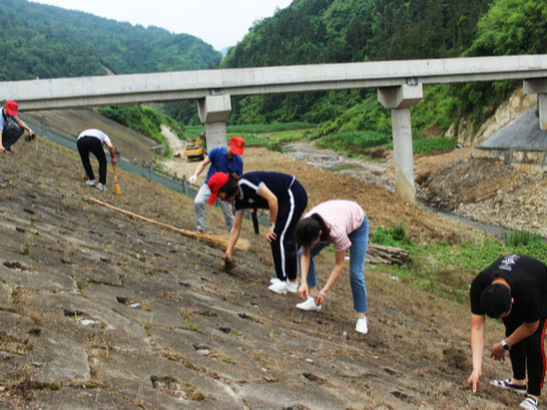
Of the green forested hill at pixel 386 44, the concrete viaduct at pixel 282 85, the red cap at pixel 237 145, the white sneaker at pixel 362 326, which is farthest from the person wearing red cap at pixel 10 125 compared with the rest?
the green forested hill at pixel 386 44

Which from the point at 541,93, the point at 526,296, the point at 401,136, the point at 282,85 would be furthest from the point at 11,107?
the point at 541,93

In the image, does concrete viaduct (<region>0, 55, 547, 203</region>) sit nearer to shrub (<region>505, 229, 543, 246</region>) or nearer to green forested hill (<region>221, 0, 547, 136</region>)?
shrub (<region>505, 229, 543, 246</region>)

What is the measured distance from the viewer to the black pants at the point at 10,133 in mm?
10008

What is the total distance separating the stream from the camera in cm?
2519

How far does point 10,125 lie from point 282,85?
1566 cm

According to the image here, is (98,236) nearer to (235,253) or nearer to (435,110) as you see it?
(235,253)

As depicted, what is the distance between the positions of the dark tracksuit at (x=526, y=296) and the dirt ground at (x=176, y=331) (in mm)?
458

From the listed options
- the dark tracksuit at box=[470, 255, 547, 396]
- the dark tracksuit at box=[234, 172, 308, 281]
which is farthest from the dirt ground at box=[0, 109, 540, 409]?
the dark tracksuit at box=[234, 172, 308, 281]

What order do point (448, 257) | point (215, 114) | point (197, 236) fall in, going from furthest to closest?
point (215, 114) < point (448, 257) < point (197, 236)

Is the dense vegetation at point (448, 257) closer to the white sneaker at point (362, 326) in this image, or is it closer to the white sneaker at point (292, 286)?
the white sneaker at point (292, 286)

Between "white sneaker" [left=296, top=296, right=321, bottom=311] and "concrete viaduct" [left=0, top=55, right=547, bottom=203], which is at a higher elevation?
"concrete viaduct" [left=0, top=55, right=547, bottom=203]

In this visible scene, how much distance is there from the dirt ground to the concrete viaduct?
12476 mm

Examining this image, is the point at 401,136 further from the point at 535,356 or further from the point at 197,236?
the point at 535,356

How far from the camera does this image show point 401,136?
2719 centimetres
